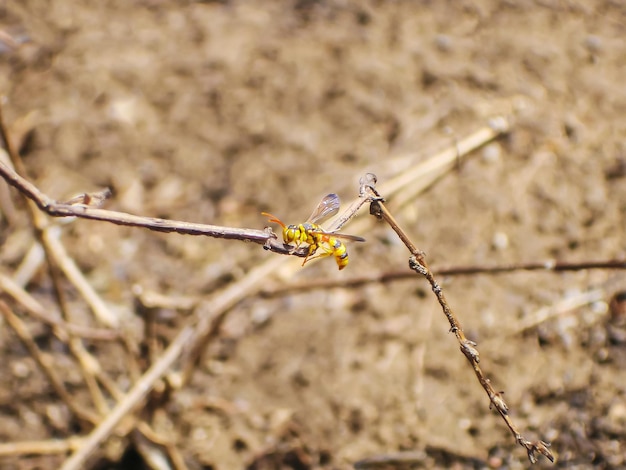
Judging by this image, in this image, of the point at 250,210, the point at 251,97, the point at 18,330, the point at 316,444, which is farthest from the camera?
the point at 251,97

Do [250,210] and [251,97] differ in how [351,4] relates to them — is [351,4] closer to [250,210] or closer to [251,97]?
[251,97]

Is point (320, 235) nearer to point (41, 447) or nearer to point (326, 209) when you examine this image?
point (326, 209)

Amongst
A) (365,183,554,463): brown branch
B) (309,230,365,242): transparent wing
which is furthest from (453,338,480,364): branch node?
(309,230,365,242): transparent wing

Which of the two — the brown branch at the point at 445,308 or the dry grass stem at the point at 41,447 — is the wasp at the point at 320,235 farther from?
the dry grass stem at the point at 41,447

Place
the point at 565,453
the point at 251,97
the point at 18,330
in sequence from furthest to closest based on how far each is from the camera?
the point at 251,97 → the point at 18,330 → the point at 565,453

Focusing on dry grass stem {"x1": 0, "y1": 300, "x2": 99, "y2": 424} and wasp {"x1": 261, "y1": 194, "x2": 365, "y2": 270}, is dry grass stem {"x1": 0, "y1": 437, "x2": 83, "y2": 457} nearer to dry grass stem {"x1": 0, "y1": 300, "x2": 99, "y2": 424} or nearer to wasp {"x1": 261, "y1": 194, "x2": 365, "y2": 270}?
dry grass stem {"x1": 0, "y1": 300, "x2": 99, "y2": 424}

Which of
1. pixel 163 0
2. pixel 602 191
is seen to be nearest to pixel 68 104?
pixel 163 0
